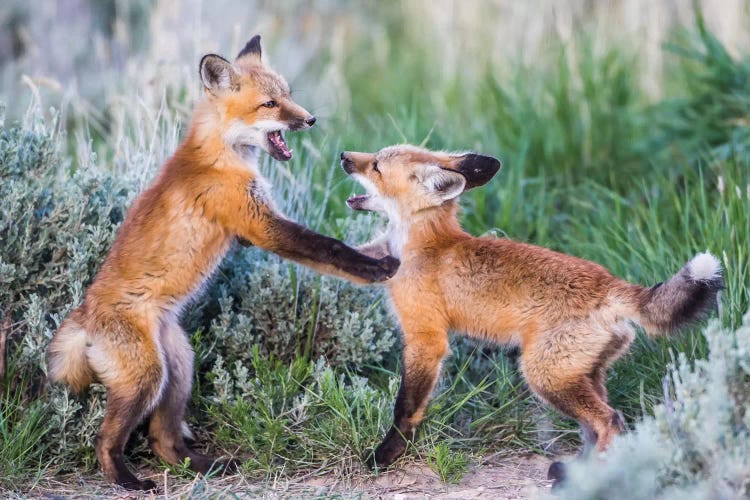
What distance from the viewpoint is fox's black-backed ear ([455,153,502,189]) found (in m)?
4.78

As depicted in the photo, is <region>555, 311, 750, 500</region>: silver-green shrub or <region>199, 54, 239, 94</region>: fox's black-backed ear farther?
<region>199, 54, 239, 94</region>: fox's black-backed ear

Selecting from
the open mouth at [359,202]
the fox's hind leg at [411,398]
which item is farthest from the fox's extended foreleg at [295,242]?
the open mouth at [359,202]

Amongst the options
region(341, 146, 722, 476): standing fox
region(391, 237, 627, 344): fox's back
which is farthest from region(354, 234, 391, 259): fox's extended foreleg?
region(391, 237, 627, 344): fox's back

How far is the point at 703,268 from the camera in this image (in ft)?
12.8

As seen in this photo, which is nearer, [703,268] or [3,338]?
[703,268]

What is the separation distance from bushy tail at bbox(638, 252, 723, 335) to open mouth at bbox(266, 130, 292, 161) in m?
1.81

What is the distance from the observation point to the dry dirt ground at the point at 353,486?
169 inches

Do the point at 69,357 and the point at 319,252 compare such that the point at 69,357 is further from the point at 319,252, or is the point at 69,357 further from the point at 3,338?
the point at 319,252

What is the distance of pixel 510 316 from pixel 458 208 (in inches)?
33.4

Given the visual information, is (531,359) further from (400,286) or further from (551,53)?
(551,53)

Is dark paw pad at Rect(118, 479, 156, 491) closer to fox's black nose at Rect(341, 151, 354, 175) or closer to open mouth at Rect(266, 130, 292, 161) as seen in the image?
open mouth at Rect(266, 130, 292, 161)

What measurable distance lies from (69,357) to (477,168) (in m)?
2.15

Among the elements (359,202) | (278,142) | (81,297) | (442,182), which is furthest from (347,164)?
(81,297)

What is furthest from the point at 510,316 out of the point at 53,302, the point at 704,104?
the point at 704,104
